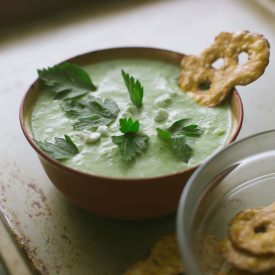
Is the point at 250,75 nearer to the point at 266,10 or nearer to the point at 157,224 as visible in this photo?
the point at 157,224

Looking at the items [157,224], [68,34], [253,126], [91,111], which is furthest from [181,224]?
[68,34]

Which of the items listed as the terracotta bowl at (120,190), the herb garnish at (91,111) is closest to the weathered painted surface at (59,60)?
the terracotta bowl at (120,190)

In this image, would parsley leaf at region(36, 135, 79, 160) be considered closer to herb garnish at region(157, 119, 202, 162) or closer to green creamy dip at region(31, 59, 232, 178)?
green creamy dip at region(31, 59, 232, 178)

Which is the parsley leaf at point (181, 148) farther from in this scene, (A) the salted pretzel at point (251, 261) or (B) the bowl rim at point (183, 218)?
(A) the salted pretzel at point (251, 261)

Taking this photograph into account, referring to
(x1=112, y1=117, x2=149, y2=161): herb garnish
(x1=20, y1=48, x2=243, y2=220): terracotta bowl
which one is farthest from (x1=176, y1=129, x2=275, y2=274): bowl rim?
(x1=112, y1=117, x2=149, y2=161): herb garnish

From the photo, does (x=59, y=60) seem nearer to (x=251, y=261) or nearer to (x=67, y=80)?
(x=67, y=80)
